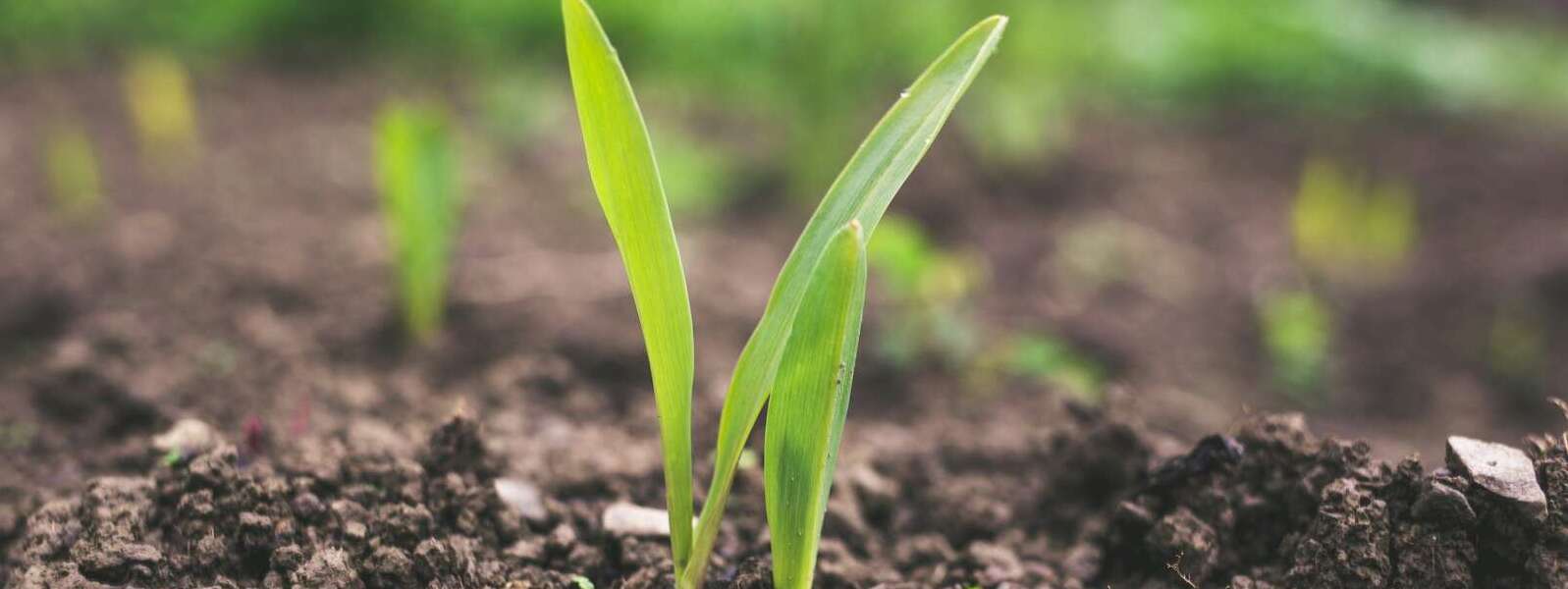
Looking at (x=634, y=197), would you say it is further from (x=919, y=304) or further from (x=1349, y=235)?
(x=1349, y=235)

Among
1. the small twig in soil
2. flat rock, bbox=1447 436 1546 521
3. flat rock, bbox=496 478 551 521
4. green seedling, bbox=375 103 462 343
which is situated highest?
green seedling, bbox=375 103 462 343

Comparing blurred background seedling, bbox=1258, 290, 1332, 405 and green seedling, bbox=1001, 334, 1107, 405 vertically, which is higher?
blurred background seedling, bbox=1258, 290, 1332, 405

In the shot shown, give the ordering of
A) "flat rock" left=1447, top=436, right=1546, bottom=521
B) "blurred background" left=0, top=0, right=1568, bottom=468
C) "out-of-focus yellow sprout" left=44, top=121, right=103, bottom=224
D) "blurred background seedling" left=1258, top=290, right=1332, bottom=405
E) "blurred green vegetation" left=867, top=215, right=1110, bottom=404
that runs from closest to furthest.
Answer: "flat rock" left=1447, top=436, right=1546, bottom=521 < "blurred background" left=0, top=0, right=1568, bottom=468 < "blurred green vegetation" left=867, top=215, right=1110, bottom=404 < "blurred background seedling" left=1258, top=290, right=1332, bottom=405 < "out-of-focus yellow sprout" left=44, top=121, right=103, bottom=224

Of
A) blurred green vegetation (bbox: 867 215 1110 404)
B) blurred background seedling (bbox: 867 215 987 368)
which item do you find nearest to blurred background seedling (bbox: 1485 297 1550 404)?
blurred green vegetation (bbox: 867 215 1110 404)

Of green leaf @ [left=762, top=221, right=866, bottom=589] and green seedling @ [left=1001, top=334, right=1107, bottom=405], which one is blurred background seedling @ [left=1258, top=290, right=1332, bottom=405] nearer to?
green seedling @ [left=1001, top=334, right=1107, bottom=405]

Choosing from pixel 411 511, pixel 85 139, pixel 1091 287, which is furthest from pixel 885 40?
pixel 411 511

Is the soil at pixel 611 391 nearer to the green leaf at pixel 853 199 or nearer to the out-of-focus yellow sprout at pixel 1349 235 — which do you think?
the out-of-focus yellow sprout at pixel 1349 235

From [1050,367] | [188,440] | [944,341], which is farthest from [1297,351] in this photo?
[188,440]

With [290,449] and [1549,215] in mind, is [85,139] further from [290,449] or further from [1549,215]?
[1549,215]
